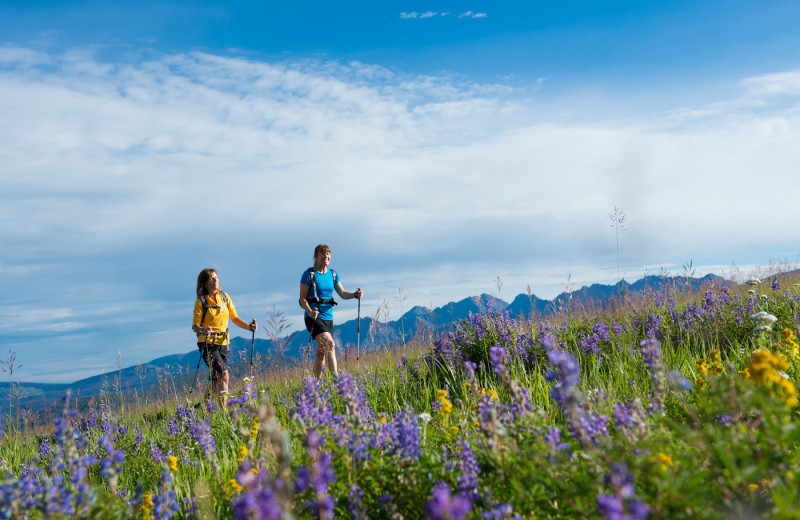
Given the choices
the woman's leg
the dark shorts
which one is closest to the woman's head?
the woman's leg

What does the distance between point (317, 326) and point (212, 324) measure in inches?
62.8

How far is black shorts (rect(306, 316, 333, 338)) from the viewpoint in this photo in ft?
29.3

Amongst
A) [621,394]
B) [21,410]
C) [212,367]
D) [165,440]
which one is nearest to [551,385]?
[621,394]

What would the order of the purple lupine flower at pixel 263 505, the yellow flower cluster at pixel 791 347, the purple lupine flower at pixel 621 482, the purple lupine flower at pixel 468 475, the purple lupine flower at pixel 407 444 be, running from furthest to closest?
the yellow flower cluster at pixel 791 347, the purple lupine flower at pixel 407 444, the purple lupine flower at pixel 468 475, the purple lupine flower at pixel 621 482, the purple lupine flower at pixel 263 505

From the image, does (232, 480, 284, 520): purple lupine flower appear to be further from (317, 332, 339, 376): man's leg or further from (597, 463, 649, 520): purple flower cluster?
(317, 332, 339, 376): man's leg

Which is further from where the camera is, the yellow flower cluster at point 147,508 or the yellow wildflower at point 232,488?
the yellow wildflower at point 232,488

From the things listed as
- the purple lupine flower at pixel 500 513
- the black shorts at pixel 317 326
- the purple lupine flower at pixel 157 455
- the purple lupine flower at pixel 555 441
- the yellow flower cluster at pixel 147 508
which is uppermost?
the black shorts at pixel 317 326

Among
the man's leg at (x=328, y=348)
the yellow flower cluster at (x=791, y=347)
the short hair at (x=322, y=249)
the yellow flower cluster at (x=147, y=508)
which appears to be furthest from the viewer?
the short hair at (x=322, y=249)

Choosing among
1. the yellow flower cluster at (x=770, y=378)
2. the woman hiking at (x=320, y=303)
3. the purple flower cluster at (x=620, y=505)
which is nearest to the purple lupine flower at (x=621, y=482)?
the purple flower cluster at (x=620, y=505)

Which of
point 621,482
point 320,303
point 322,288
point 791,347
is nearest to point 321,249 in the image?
point 322,288

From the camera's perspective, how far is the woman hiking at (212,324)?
27.9ft

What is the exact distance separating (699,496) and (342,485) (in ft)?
4.79

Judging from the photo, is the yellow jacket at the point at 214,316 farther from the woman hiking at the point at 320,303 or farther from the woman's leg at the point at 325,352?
the woman's leg at the point at 325,352

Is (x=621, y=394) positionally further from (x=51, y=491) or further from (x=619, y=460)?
(x=51, y=491)
